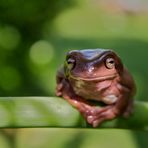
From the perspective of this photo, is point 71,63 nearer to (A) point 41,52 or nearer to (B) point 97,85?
(B) point 97,85

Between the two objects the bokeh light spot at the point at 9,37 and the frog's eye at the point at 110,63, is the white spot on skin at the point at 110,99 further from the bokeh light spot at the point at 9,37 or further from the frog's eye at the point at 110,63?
the bokeh light spot at the point at 9,37

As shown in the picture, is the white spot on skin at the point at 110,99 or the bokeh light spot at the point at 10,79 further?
the bokeh light spot at the point at 10,79

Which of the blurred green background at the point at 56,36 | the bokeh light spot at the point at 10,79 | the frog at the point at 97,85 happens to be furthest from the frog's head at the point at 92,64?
the bokeh light spot at the point at 10,79

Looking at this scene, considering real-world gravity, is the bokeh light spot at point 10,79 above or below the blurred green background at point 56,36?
below

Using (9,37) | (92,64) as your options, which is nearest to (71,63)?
(92,64)

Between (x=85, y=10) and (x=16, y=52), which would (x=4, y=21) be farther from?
(x=85, y=10)

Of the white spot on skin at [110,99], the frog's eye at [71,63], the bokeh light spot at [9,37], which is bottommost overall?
the bokeh light spot at [9,37]

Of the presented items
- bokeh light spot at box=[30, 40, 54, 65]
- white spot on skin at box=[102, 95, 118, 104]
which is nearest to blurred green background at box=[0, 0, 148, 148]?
bokeh light spot at box=[30, 40, 54, 65]
